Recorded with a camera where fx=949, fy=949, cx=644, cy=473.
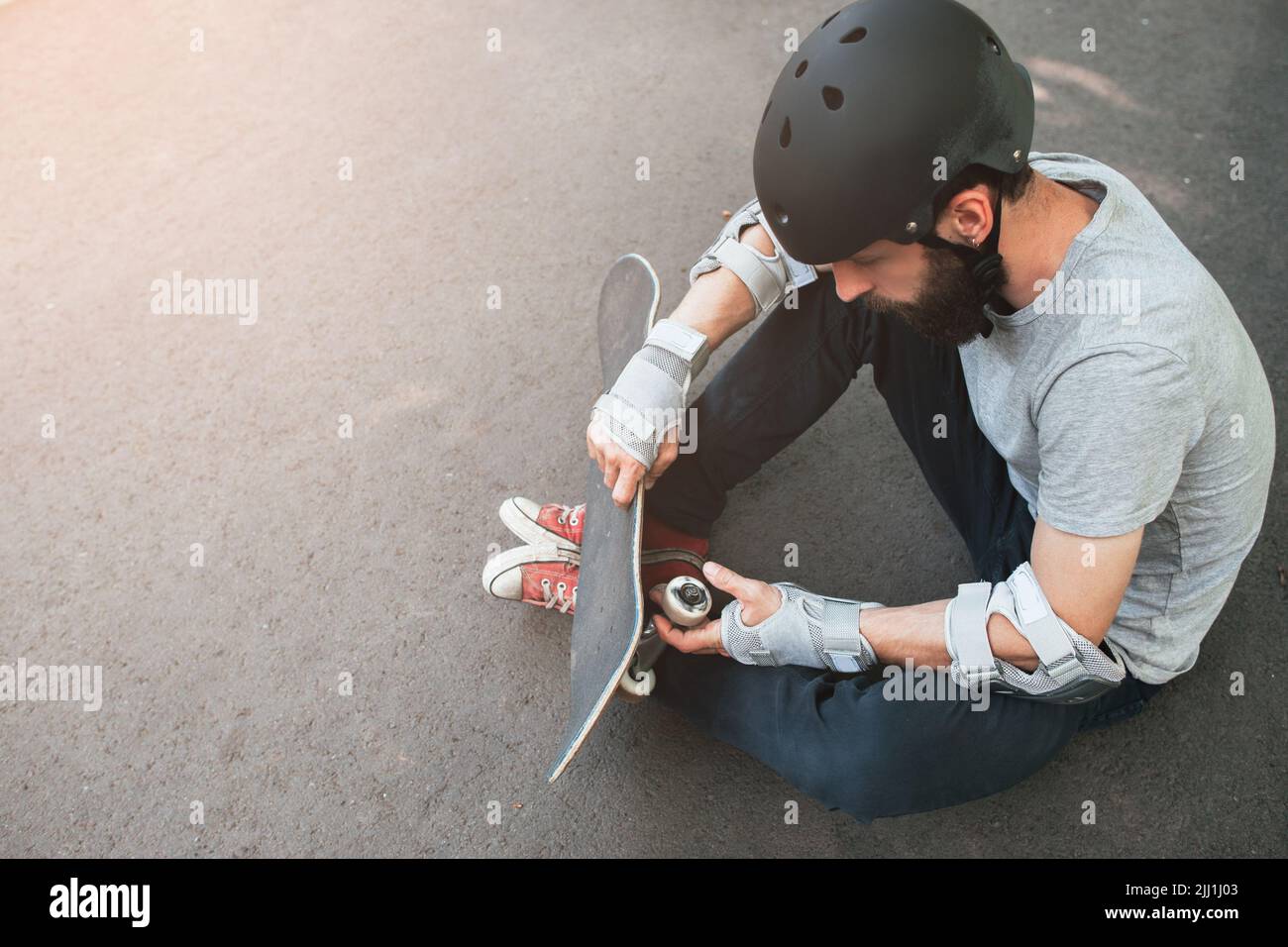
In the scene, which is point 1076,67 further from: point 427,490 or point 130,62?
point 130,62

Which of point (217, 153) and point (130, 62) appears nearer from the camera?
point (217, 153)

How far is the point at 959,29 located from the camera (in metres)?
1.30

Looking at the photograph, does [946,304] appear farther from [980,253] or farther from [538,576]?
[538,576]

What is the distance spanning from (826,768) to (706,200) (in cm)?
186

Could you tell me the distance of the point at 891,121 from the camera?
4.19ft

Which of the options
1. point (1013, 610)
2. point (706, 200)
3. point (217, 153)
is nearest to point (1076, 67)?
point (706, 200)

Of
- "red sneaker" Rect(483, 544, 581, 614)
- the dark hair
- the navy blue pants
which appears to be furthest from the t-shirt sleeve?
Answer: "red sneaker" Rect(483, 544, 581, 614)

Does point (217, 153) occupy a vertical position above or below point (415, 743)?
above

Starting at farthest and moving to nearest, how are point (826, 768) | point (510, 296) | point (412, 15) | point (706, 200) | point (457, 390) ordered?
1. point (412, 15)
2. point (706, 200)
3. point (510, 296)
4. point (457, 390)
5. point (826, 768)

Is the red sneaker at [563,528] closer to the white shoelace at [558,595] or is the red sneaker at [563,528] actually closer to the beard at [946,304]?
the white shoelace at [558,595]

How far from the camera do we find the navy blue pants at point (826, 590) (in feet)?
5.02

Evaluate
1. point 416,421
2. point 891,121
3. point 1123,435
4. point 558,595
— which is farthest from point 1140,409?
point 416,421

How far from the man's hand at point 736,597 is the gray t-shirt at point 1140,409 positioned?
1.51 ft

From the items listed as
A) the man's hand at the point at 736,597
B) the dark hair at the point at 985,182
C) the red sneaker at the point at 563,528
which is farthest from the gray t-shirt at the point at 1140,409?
the red sneaker at the point at 563,528
